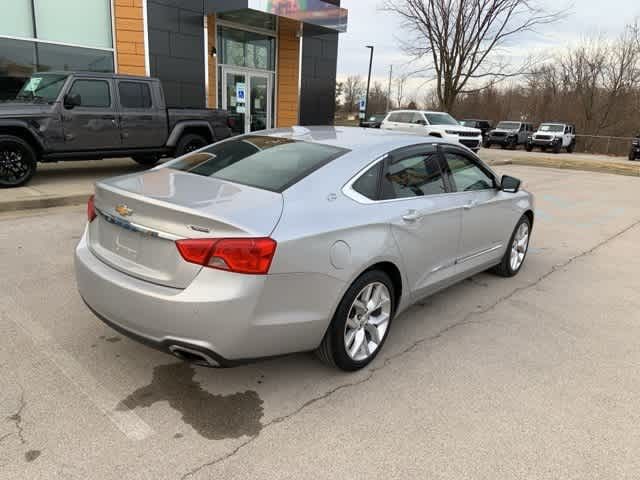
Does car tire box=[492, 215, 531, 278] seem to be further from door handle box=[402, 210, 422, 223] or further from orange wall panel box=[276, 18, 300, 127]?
orange wall panel box=[276, 18, 300, 127]

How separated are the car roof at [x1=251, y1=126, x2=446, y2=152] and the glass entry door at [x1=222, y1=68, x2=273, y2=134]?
11.8 metres

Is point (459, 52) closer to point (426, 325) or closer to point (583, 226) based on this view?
point (583, 226)

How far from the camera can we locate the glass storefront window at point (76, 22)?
11.8 m

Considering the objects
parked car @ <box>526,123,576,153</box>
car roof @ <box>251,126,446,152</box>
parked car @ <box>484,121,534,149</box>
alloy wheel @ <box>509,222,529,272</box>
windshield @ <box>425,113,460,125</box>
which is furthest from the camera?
parked car @ <box>484,121,534,149</box>

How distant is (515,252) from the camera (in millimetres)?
5531

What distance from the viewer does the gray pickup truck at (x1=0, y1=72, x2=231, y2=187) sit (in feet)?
27.4

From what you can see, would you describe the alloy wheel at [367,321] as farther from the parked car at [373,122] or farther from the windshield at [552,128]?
the windshield at [552,128]

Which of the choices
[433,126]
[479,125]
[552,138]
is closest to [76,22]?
[433,126]

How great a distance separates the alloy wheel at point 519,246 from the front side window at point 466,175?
2.88 feet

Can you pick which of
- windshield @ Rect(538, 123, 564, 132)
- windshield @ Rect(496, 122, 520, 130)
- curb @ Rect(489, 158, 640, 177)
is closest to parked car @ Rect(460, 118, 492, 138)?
windshield @ Rect(496, 122, 520, 130)

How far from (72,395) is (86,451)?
1.79ft

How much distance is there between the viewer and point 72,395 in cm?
290

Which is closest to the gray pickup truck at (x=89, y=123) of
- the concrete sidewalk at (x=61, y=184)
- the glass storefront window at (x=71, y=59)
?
the concrete sidewalk at (x=61, y=184)

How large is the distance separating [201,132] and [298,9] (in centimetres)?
565
